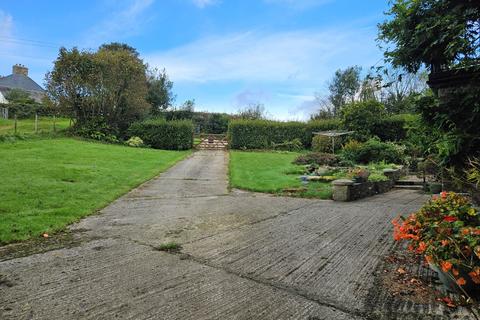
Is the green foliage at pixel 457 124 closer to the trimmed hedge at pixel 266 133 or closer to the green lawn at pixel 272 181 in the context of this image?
the green lawn at pixel 272 181

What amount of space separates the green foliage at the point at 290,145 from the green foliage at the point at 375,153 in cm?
749

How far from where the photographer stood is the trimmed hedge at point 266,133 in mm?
23688

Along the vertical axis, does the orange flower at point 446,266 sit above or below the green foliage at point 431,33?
below

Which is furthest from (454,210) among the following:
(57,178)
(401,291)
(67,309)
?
(57,178)

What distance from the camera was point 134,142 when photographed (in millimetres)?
21438

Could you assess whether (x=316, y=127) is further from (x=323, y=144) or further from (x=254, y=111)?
(x=254, y=111)

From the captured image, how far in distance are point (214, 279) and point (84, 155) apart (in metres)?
11.9

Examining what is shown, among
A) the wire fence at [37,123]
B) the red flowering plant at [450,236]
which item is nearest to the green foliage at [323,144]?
the wire fence at [37,123]

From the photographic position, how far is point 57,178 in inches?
339

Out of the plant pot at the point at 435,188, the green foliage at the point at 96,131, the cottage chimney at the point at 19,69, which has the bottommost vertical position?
the plant pot at the point at 435,188

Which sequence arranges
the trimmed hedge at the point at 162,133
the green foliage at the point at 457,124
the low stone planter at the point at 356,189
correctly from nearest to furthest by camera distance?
the green foliage at the point at 457,124
the low stone planter at the point at 356,189
the trimmed hedge at the point at 162,133

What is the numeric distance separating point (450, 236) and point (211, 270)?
7.14 ft

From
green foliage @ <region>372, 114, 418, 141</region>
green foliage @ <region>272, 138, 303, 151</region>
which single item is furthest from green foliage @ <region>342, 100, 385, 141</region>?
green foliage @ <region>272, 138, 303, 151</region>

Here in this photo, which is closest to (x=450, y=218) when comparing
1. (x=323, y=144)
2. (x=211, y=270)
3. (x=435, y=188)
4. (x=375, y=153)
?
(x=211, y=270)
